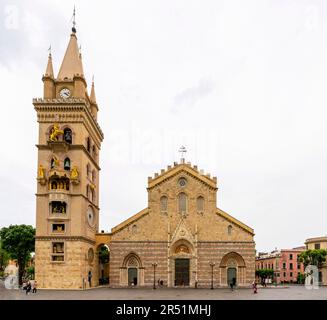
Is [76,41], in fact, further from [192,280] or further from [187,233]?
[192,280]

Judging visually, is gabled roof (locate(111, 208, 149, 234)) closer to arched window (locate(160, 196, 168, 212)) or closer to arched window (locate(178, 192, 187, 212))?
arched window (locate(160, 196, 168, 212))

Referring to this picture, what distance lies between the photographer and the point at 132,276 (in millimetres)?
67188

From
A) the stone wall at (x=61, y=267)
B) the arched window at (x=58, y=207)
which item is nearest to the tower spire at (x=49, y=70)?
the arched window at (x=58, y=207)

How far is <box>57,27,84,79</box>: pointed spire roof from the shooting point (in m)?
64.7

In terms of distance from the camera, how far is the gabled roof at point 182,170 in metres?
69.8

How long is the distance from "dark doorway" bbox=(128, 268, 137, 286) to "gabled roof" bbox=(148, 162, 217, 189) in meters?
12.2

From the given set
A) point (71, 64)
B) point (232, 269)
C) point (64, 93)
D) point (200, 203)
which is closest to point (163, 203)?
point (200, 203)

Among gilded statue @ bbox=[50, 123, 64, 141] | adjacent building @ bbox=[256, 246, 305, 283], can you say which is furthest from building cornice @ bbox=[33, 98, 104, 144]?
adjacent building @ bbox=[256, 246, 305, 283]

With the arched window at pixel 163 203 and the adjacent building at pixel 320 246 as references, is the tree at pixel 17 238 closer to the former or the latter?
the arched window at pixel 163 203

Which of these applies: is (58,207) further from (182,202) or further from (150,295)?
(150,295)

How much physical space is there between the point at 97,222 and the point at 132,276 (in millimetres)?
9855

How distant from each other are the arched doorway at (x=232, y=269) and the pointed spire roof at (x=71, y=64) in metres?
33.0
